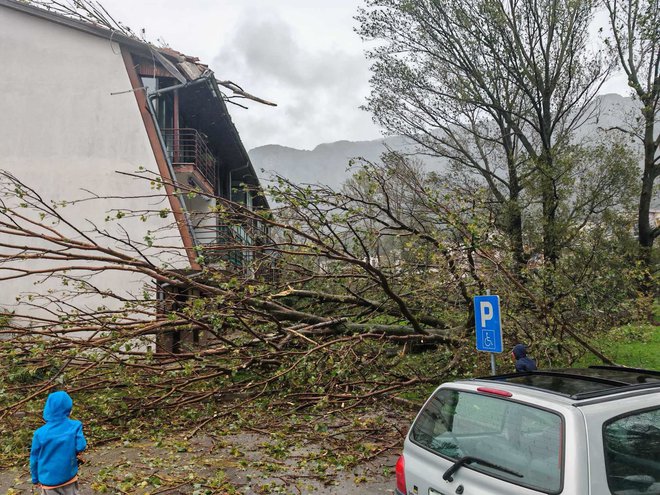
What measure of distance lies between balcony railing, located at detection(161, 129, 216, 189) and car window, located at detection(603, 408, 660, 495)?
13902mm

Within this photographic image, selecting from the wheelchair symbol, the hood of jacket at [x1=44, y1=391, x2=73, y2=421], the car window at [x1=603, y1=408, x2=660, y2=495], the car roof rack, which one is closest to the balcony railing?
the wheelchair symbol

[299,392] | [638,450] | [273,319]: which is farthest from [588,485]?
[273,319]

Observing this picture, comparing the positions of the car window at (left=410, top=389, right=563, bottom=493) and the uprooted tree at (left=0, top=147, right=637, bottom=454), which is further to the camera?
the uprooted tree at (left=0, top=147, right=637, bottom=454)

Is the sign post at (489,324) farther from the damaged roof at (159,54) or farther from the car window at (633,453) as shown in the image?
the damaged roof at (159,54)

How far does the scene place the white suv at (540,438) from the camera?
262 centimetres

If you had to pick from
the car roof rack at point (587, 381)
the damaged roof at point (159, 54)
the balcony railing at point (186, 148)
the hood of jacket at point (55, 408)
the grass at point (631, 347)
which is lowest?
the grass at point (631, 347)

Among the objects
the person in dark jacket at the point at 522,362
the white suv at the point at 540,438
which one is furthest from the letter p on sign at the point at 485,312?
the white suv at the point at 540,438

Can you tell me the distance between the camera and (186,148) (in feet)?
53.2

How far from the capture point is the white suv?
8.60 ft

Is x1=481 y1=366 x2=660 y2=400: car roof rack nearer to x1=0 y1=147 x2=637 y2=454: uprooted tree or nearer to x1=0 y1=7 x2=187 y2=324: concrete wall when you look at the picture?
x1=0 y1=147 x2=637 y2=454: uprooted tree

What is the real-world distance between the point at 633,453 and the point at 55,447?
428 centimetres

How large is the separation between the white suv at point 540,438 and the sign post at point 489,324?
2.61m

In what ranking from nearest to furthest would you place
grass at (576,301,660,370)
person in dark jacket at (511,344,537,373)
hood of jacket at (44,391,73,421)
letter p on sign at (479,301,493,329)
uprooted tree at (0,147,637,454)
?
hood of jacket at (44,391,73,421) → letter p on sign at (479,301,493,329) → person in dark jacket at (511,344,537,373) → uprooted tree at (0,147,637,454) → grass at (576,301,660,370)

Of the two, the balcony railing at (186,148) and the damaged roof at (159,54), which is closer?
the damaged roof at (159,54)
